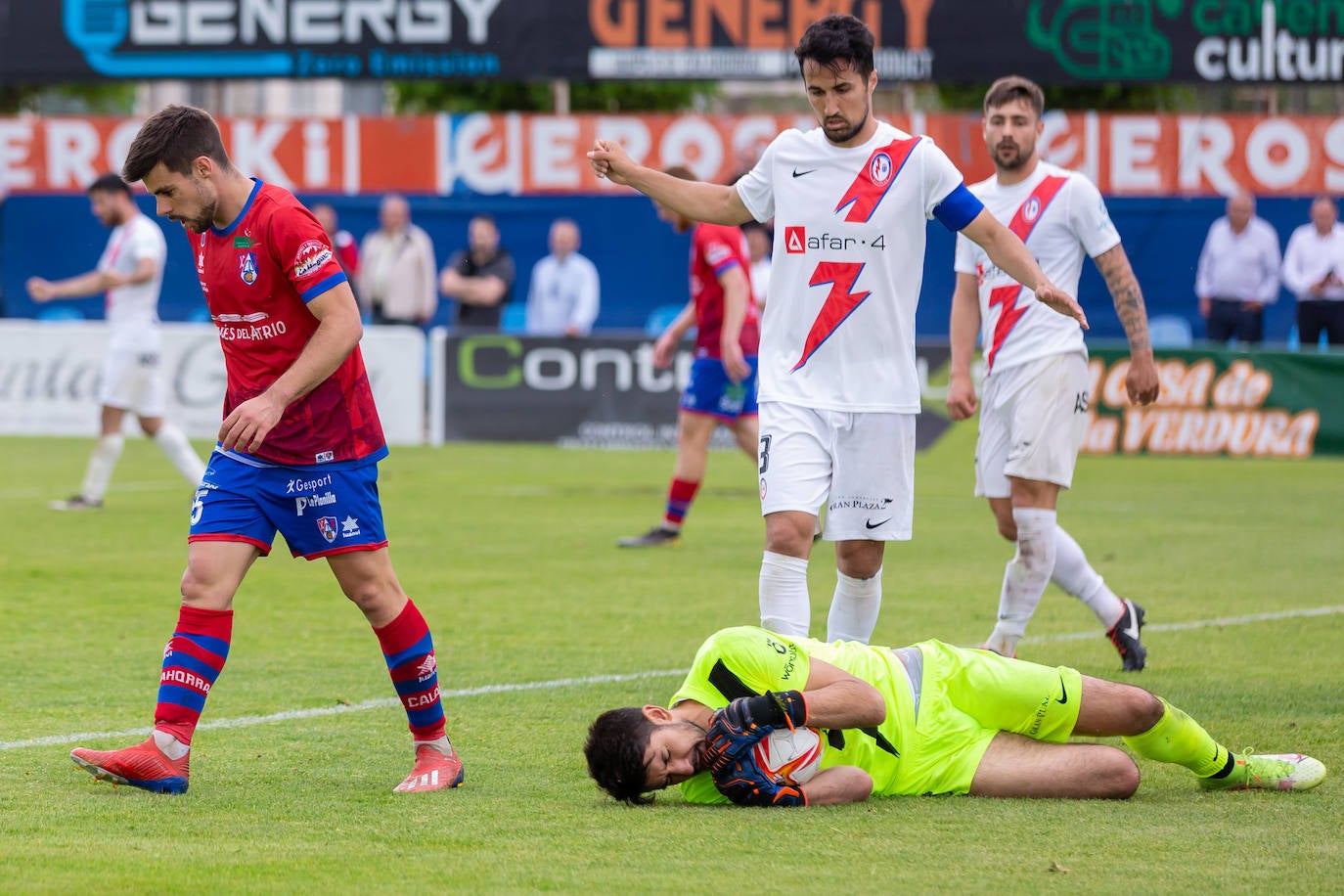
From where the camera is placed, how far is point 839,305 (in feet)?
20.8

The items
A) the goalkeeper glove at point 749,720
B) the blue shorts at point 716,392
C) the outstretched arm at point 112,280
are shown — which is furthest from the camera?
the outstretched arm at point 112,280

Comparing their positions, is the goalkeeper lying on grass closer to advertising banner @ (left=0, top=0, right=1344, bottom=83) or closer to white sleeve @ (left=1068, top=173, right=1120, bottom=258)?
white sleeve @ (left=1068, top=173, right=1120, bottom=258)

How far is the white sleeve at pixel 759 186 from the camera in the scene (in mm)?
6430

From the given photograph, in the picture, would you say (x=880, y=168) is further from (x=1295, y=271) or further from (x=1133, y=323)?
(x=1295, y=271)

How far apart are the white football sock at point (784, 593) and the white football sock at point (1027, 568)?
1561mm

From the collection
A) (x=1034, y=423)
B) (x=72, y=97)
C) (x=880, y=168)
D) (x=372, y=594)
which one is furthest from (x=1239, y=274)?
(x=72, y=97)

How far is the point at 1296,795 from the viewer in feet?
18.1

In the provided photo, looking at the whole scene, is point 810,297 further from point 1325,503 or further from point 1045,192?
point 1325,503

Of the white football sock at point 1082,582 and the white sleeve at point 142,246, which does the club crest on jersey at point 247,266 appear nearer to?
the white football sock at point 1082,582

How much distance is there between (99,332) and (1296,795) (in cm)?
1662

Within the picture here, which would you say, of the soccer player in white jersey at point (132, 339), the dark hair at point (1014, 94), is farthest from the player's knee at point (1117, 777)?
the soccer player in white jersey at point (132, 339)

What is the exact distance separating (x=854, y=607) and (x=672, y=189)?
1.58 m

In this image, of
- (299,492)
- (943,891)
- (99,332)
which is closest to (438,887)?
(943,891)

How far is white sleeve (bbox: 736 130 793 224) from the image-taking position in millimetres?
6430
